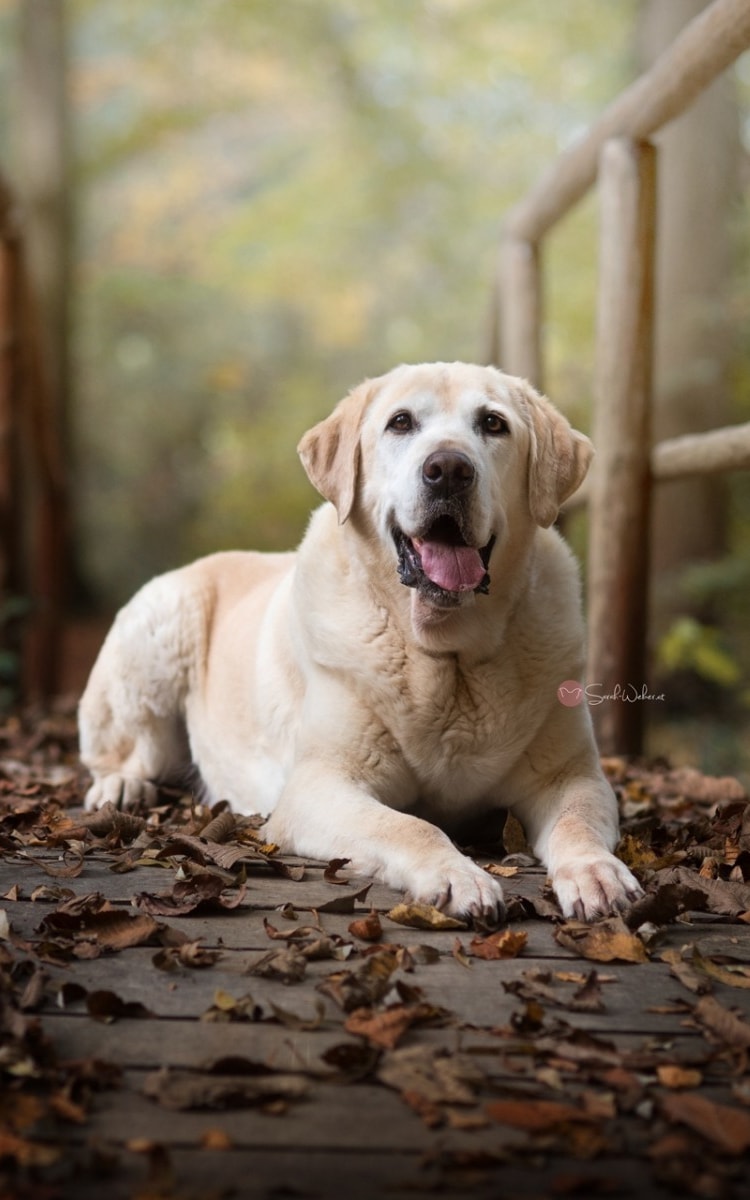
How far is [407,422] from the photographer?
3039 millimetres

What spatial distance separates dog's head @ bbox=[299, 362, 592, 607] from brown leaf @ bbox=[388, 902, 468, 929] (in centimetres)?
83

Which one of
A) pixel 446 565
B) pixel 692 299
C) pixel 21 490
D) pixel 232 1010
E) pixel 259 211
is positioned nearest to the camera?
pixel 232 1010

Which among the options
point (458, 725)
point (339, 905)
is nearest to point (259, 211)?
point (458, 725)

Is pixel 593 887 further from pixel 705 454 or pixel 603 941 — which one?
pixel 705 454

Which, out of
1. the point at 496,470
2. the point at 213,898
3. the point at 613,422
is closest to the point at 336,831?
the point at 213,898

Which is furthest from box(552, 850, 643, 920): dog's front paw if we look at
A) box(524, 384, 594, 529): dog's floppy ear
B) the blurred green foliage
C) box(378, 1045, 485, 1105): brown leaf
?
the blurred green foliage

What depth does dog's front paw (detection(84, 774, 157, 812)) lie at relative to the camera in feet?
12.0

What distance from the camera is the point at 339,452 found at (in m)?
3.17

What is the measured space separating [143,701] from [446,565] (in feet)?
5.47

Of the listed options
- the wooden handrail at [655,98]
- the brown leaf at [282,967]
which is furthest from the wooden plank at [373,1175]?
the wooden handrail at [655,98]

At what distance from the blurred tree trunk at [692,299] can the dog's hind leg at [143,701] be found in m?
4.35

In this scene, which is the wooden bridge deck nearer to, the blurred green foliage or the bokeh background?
the bokeh background

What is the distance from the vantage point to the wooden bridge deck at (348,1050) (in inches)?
57.7

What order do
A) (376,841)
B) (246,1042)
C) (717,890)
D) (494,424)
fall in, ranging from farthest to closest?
1. (494,424)
2. (376,841)
3. (717,890)
4. (246,1042)
